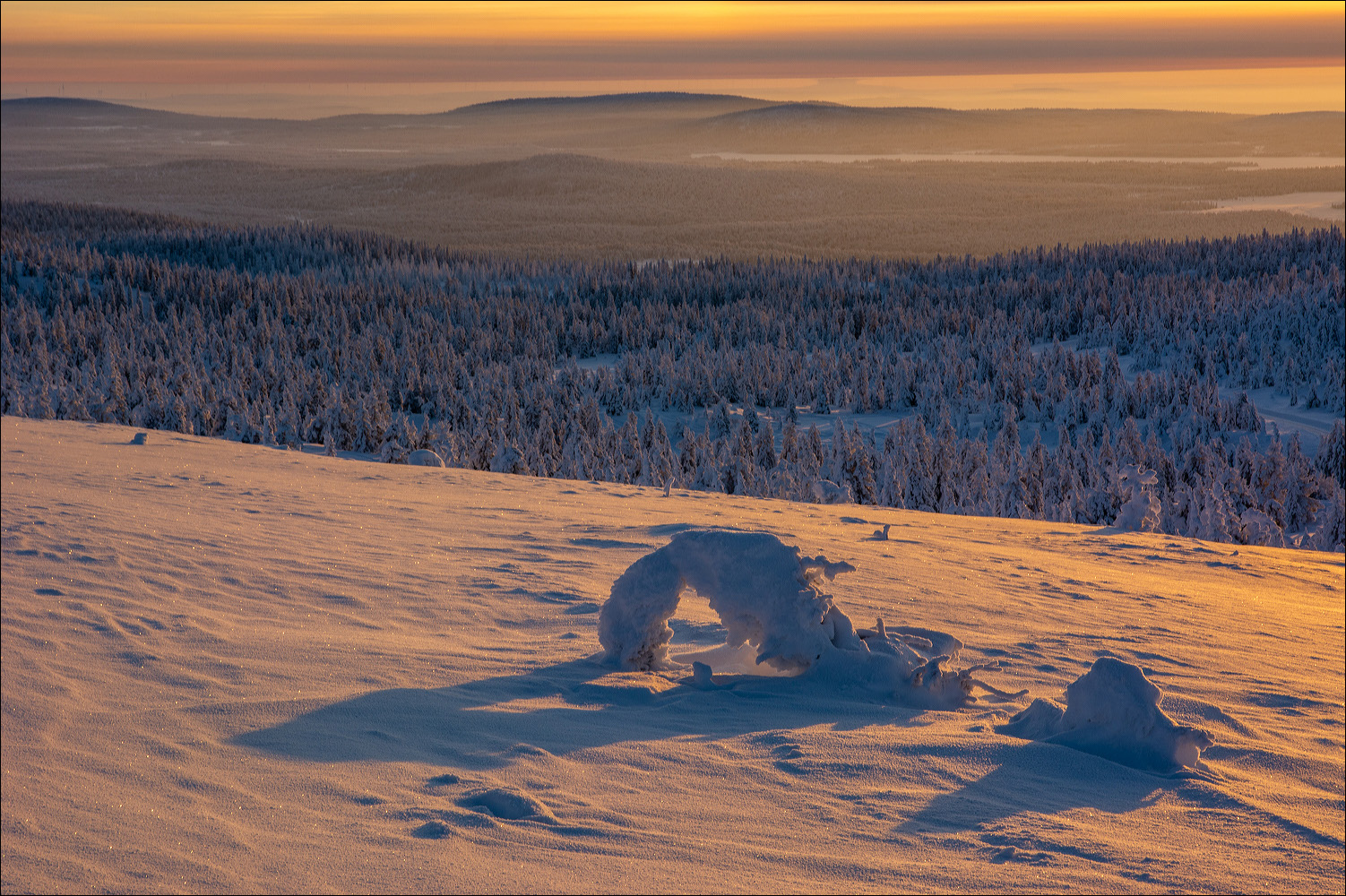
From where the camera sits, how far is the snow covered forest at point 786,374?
10.8 m

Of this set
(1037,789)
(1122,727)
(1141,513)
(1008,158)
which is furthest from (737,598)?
(1008,158)

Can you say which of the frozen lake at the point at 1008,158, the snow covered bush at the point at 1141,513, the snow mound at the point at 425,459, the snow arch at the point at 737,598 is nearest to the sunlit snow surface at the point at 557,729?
A: the snow arch at the point at 737,598

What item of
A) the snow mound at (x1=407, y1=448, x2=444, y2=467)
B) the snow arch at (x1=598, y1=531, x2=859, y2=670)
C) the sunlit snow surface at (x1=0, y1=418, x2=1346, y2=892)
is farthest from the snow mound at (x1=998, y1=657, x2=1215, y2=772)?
the snow mound at (x1=407, y1=448, x2=444, y2=467)

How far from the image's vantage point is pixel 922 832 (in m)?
3.00

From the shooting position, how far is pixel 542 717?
3.71 metres

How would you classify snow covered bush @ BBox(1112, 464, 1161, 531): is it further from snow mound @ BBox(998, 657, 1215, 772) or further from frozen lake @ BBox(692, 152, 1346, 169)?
frozen lake @ BBox(692, 152, 1346, 169)

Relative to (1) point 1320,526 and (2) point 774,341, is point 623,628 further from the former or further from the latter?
(2) point 774,341

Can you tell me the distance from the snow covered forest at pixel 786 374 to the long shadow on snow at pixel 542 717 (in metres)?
Answer: 5.92

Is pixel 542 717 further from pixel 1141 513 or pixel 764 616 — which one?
pixel 1141 513

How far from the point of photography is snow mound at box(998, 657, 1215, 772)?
3701mm

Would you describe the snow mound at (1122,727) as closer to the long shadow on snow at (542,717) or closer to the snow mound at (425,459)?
the long shadow on snow at (542,717)

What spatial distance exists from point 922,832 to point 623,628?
5.25 feet

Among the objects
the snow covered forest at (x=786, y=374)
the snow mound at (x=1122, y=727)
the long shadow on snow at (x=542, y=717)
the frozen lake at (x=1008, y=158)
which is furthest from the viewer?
the frozen lake at (x=1008, y=158)

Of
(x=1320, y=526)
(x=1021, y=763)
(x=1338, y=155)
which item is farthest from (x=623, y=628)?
(x=1338, y=155)
